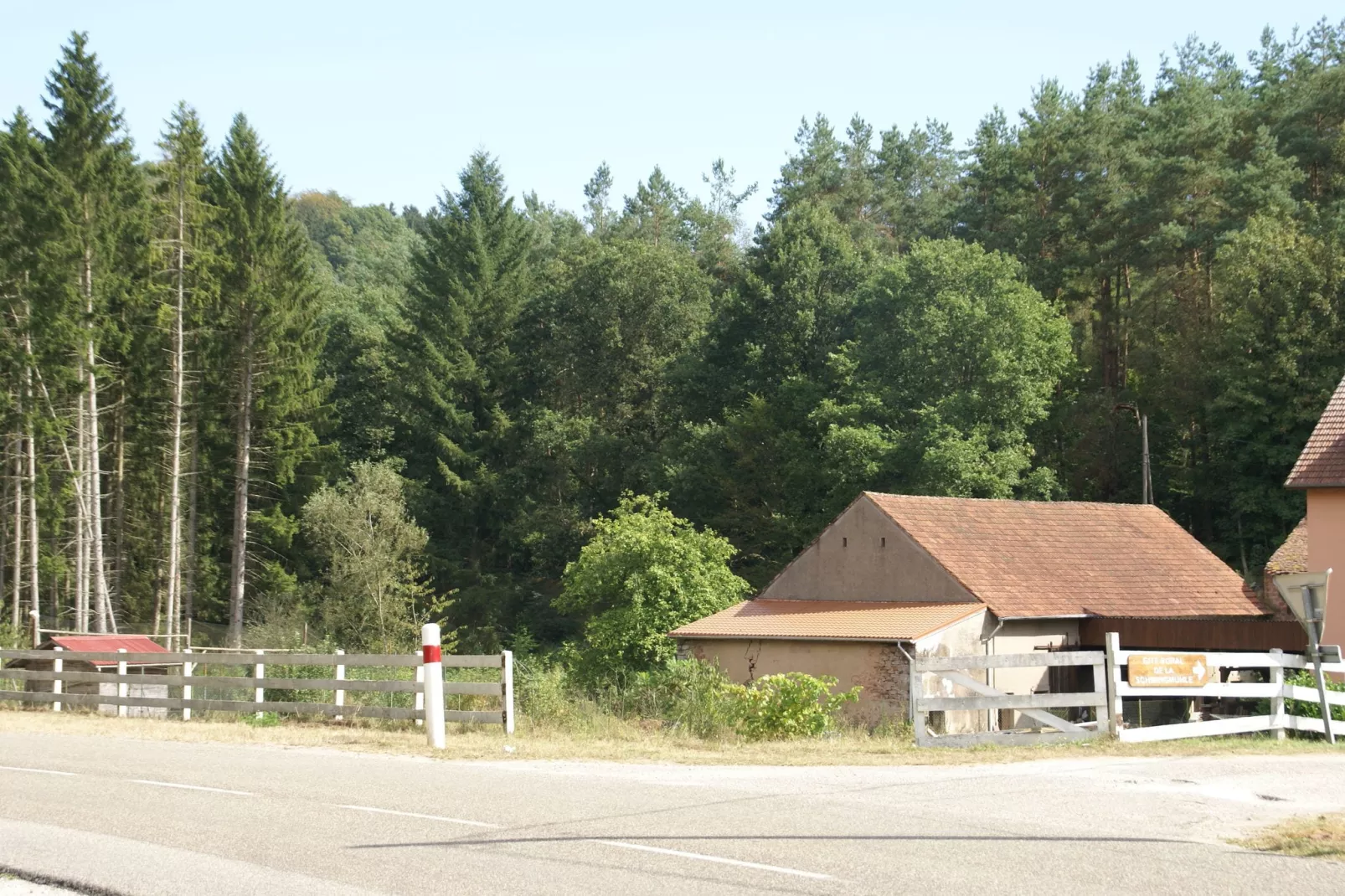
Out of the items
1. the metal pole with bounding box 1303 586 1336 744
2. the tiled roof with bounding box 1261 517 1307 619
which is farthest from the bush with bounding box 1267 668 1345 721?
the tiled roof with bounding box 1261 517 1307 619

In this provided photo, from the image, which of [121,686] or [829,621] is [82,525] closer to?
[121,686]

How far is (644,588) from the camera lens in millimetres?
40750

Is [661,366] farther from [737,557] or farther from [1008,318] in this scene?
[1008,318]

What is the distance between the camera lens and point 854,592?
34969 millimetres

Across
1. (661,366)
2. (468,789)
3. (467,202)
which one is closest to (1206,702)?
(468,789)

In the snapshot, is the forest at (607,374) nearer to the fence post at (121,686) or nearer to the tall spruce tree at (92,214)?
the tall spruce tree at (92,214)

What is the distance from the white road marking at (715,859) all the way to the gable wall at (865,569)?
80.7 feet

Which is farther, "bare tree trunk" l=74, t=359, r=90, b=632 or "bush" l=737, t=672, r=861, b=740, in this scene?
"bare tree trunk" l=74, t=359, r=90, b=632

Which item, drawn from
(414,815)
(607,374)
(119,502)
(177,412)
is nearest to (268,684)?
(414,815)

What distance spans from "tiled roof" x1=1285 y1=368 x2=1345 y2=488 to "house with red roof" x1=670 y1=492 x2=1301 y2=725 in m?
3.21

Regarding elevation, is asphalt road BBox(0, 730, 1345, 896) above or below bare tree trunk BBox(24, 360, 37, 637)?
below

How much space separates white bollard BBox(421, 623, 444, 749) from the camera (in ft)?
49.1

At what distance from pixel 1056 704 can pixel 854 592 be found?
19.8m

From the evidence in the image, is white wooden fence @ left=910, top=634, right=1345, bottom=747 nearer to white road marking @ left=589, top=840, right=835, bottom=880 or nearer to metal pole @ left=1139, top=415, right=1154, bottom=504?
white road marking @ left=589, top=840, right=835, bottom=880
